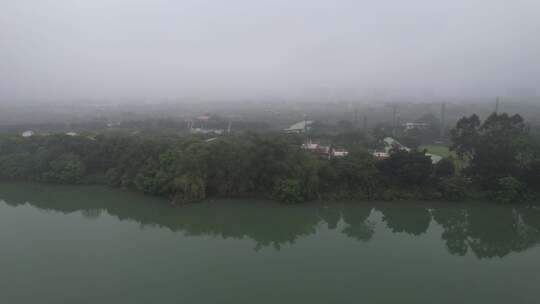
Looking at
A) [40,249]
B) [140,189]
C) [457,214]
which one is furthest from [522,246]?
[40,249]

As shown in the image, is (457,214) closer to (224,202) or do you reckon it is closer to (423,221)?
(423,221)

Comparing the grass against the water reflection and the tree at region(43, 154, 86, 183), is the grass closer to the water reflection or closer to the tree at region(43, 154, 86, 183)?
the water reflection

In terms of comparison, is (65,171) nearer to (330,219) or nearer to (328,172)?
(328,172)

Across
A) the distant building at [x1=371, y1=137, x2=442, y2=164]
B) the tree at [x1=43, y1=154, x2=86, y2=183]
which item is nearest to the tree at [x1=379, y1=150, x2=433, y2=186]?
the distant building at [x1=371, y1=137, x2=442, y2=164]

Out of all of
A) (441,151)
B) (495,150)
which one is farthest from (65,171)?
(441,151)

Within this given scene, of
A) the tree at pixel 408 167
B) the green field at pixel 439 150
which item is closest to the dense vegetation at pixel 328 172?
the tree at pixel 408 167
